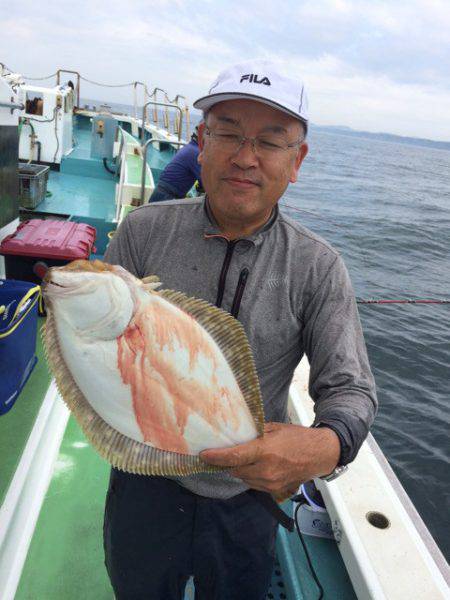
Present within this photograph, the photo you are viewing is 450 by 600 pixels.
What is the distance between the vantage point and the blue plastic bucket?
9.12ft

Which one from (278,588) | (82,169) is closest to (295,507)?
(278,588)

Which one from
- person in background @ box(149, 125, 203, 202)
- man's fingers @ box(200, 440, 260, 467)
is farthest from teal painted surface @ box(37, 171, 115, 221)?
man's fingers @ box(200, 440, 260, 467)

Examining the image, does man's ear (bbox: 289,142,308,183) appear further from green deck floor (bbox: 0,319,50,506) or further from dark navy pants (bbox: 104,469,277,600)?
green deck floor (bbox: 0,319,50,506)

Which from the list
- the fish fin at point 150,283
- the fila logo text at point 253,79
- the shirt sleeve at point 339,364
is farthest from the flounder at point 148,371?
the fila logo text at point 253,79

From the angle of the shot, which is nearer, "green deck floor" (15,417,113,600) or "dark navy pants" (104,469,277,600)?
"dark navy pants" (104,469,277,600)

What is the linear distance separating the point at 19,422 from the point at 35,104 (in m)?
8.94

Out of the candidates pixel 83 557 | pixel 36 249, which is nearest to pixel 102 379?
pixel 83 557

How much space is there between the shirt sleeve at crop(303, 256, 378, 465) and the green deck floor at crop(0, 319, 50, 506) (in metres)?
1.90

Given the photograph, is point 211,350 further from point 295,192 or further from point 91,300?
point 295,192

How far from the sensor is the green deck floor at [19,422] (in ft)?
8.41

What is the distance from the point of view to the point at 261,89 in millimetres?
1343

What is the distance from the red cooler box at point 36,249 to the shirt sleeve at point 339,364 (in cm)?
290

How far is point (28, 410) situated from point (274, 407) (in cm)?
206

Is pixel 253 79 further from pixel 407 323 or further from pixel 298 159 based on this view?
pixel 407 323
